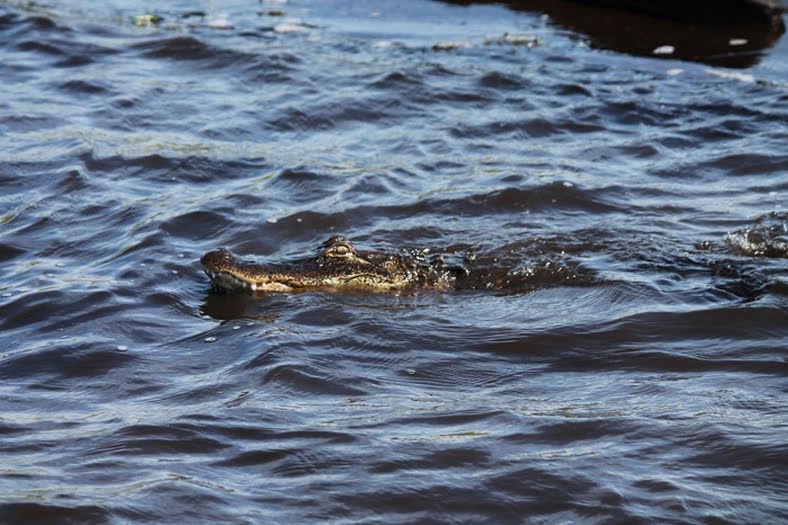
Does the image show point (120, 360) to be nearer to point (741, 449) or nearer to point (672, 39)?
point (741, 449)

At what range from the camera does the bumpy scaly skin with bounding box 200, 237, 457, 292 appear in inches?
260

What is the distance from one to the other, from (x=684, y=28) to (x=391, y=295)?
681 centimetres

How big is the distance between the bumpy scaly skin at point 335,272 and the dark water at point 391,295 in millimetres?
112

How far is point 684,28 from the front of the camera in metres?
12.4

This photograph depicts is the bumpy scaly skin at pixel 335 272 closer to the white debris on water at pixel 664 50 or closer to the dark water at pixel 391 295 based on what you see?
the dark water at pixel 391 295

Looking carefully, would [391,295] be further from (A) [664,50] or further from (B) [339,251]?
(A) [664,50]

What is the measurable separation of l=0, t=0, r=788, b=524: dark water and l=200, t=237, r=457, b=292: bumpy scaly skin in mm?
112

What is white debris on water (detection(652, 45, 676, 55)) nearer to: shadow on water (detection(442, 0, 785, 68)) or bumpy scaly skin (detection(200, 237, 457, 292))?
shadow on water (detection(442, 0, 785, 68))

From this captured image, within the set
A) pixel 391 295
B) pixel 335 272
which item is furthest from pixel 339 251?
pixel 391 295

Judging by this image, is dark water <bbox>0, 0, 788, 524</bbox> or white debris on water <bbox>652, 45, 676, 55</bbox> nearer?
dark water <bbox>0, 0, 788, 524</bbox>

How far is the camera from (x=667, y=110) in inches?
398

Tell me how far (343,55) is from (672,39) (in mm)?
3342

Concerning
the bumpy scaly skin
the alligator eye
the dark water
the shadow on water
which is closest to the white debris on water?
the shadow on water

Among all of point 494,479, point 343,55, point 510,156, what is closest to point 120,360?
point 494,479
